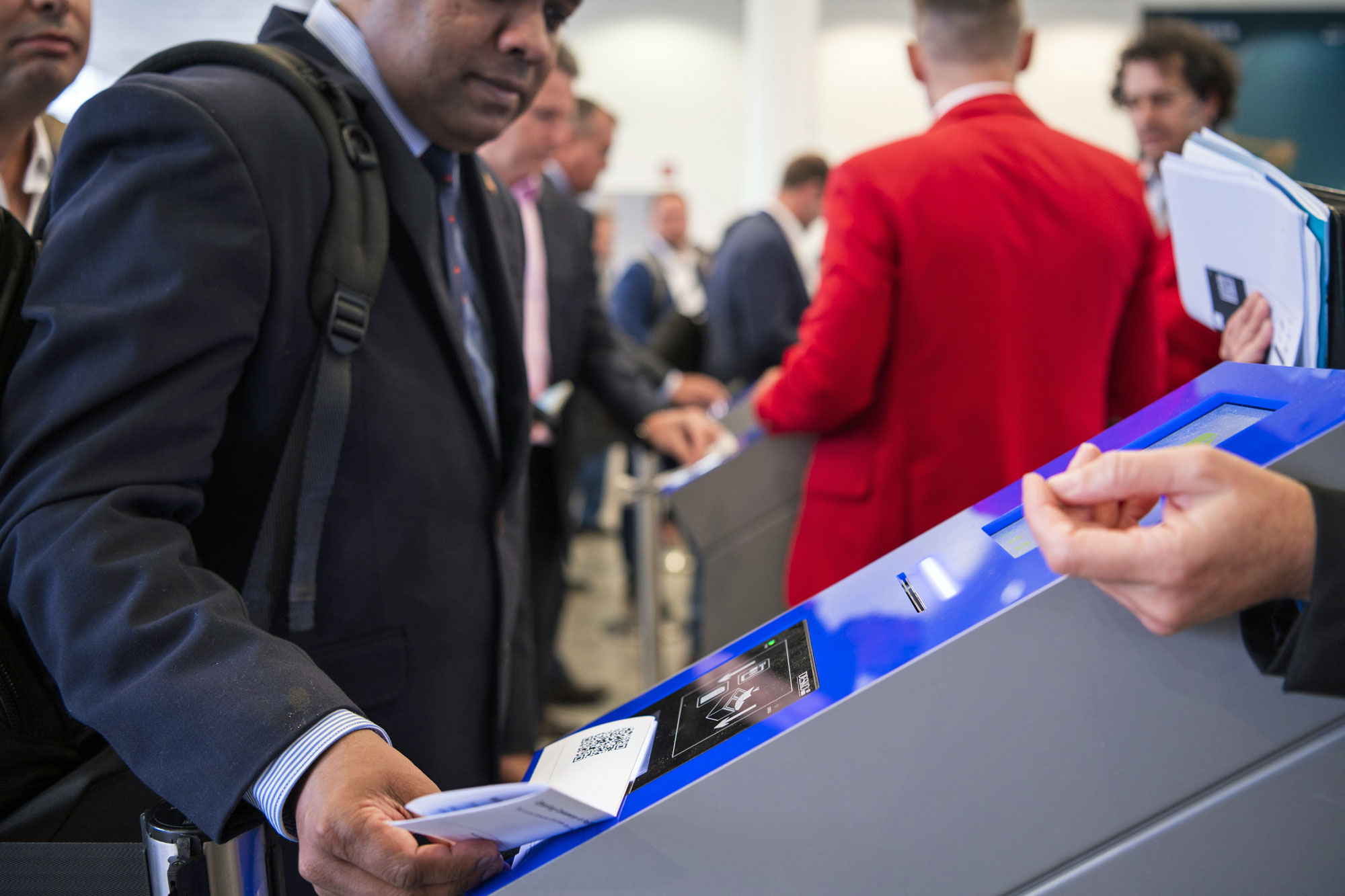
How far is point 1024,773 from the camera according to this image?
54 centimetres

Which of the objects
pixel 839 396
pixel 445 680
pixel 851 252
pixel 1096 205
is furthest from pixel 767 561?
pixel 445 680

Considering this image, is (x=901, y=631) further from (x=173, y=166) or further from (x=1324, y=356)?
(x=173, y=166)

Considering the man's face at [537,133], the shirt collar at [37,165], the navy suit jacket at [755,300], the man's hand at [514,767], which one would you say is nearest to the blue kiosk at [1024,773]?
the man's hand at [514,767]

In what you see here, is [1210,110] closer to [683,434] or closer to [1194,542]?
[683,434]

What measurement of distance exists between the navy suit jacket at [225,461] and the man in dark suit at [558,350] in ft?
3.05

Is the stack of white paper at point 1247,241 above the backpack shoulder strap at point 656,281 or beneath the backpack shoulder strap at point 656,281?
above

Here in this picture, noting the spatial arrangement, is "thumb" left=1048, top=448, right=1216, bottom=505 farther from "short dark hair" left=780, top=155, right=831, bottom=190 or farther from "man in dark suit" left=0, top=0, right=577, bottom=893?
"short dark hair" left=780, top=155, right=831, bottom=190

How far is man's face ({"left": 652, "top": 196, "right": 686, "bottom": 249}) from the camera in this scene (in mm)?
6840

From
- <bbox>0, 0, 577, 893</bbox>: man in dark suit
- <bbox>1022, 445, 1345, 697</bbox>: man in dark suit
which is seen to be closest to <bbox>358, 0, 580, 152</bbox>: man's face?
<bbox>0, 0, 577, 893</bbox>: man in dark suit

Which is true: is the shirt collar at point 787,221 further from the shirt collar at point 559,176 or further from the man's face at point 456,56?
the man's face at point 456,56

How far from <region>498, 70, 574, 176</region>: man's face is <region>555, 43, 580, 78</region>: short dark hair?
0.49 feet

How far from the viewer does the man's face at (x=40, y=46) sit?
3.42 ft

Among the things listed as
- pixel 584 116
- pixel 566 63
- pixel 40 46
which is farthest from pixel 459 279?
pixel 584 116

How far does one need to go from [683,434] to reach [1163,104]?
149 cm
